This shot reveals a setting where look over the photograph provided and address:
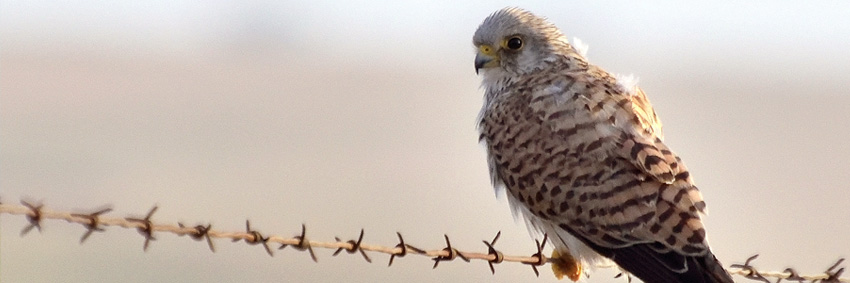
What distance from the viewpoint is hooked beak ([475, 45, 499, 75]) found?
592cm

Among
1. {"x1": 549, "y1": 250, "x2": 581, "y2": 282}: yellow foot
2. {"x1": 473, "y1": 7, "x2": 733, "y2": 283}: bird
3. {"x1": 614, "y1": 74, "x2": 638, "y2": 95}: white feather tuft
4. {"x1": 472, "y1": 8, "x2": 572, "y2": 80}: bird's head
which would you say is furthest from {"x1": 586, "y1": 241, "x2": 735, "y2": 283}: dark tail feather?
{"x1": 472, "y1": 8, "x2": 572, "y2": 80}: bird's head

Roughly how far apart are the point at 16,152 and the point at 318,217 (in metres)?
8.25

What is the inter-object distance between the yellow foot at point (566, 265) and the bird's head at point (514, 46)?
3.11 feet

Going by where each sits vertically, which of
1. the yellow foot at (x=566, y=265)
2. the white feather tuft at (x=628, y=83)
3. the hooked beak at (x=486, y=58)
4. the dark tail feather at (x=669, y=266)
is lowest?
the dark tail feather at (x=669, y=266)

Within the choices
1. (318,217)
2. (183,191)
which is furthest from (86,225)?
(183,191)

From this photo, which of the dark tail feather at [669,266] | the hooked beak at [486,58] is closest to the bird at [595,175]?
the dark tail feather at [669,266]

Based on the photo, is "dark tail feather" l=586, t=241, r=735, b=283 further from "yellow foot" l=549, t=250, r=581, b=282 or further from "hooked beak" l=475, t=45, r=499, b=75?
"hooked beak" l=475, t=45, r=499, b=75

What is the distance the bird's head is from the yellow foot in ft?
3.11

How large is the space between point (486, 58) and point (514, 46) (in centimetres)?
12

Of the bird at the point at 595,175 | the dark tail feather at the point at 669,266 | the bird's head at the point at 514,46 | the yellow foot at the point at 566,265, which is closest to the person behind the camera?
the dark tail feather at the point at 669,266

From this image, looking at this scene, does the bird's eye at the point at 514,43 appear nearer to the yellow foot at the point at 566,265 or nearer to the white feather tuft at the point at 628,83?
the white feather tuft at the point at 628,83

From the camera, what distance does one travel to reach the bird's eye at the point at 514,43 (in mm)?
5938

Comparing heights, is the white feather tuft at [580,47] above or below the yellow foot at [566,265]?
above

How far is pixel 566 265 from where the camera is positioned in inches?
204
